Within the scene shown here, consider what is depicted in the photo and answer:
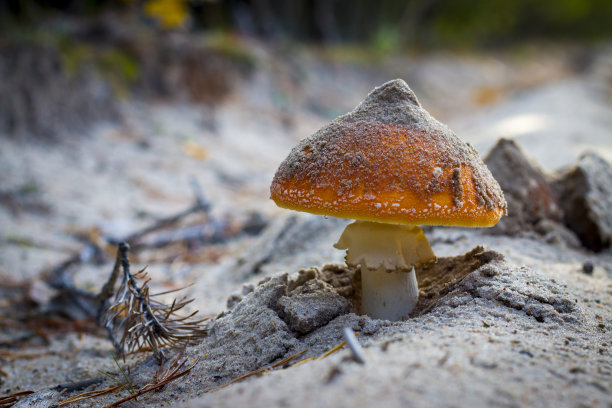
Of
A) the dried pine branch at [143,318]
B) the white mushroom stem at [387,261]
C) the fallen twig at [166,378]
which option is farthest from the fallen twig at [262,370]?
the white mushroom stem at [387,261]

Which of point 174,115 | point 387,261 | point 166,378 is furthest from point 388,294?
point 174,115

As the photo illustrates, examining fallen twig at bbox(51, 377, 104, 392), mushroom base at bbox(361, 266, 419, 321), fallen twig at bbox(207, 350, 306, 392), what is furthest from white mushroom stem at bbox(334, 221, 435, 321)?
fallen twig at bbox(51, 377, 104, 392)

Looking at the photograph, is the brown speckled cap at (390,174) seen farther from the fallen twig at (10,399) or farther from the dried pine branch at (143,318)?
the fallen twig at (10,399)

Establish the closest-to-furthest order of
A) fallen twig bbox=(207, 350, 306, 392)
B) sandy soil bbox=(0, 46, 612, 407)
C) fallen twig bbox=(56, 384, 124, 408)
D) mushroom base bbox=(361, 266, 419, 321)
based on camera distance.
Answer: sandy soil bbox=(0, 46, 612, 407) → fallen twig bbox=(207, 350, 306, 392) → fallen twig bbox=(56, 384, 124, 408) → mushroom base bbox=(361, 266, 419, 321)

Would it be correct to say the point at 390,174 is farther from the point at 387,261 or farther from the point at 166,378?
the point at 166,378

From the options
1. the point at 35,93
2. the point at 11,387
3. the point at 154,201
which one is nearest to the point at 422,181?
the point at 11,387

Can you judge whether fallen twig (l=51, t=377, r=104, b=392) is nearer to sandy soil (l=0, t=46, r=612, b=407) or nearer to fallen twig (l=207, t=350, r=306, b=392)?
sandy soil (l=0, t=46, r=612, b=407)
